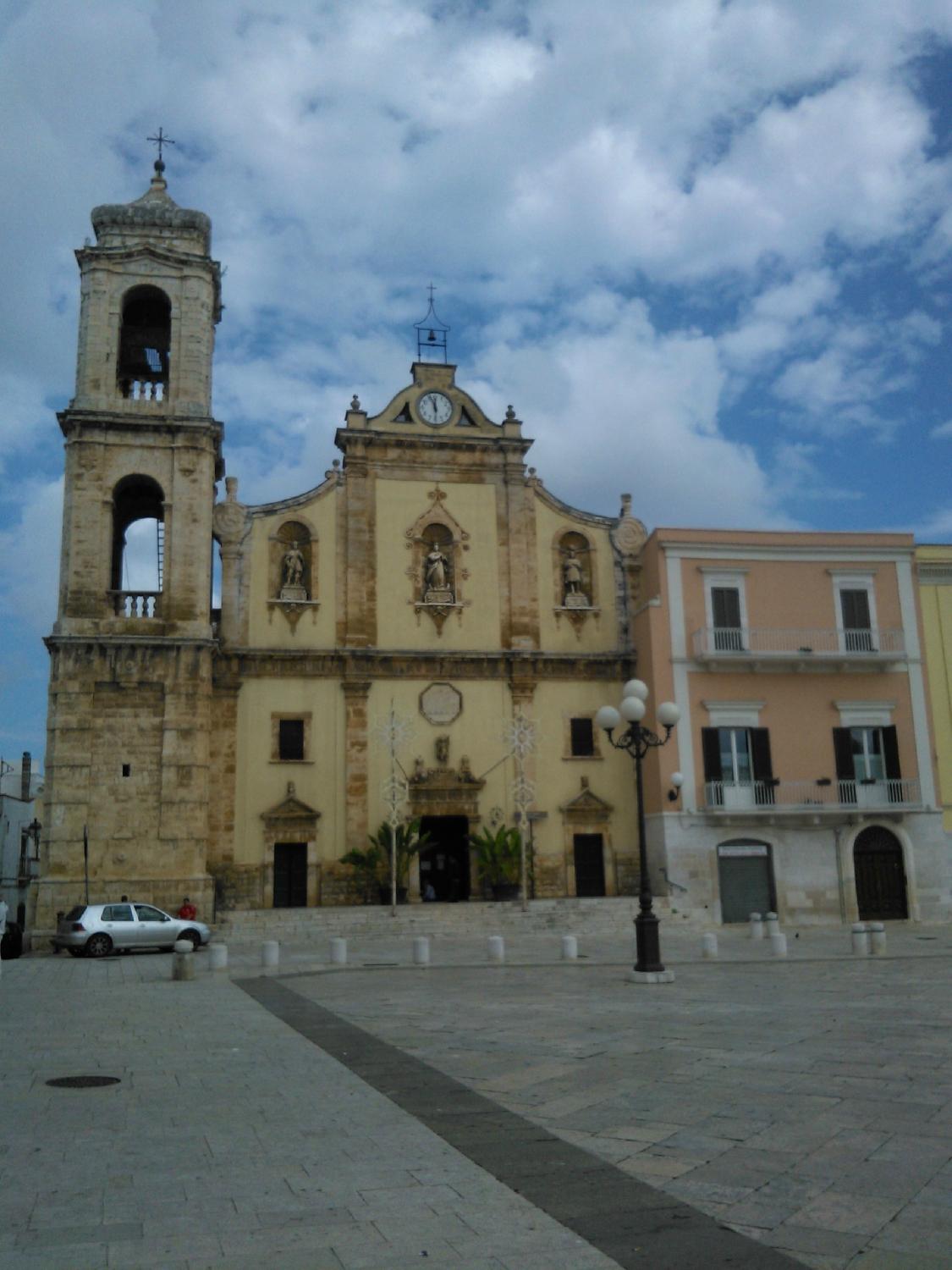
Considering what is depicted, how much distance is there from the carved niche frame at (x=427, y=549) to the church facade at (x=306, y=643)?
0.22 feet

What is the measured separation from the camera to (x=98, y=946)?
25.7 metres

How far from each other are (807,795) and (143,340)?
24.2 m

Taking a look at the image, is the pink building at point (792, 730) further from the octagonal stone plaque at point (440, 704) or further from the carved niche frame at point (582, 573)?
the octagonal stone plaque at point (440, 704)

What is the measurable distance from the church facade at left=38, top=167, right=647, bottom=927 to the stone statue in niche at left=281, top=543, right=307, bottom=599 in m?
0.07

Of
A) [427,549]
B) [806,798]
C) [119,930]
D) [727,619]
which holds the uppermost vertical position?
[427,549]

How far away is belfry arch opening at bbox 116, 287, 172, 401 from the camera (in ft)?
113

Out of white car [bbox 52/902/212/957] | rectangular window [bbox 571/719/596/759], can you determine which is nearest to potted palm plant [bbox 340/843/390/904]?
white car [bbox 52/902/212/957]

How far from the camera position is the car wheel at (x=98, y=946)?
84.0 ft

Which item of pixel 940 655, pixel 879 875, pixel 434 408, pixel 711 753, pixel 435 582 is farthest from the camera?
pixel 434 408

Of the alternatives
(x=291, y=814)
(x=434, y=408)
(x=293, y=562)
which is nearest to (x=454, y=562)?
(x=293, y=562)

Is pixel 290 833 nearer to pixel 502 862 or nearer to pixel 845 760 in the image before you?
pixel 502 862

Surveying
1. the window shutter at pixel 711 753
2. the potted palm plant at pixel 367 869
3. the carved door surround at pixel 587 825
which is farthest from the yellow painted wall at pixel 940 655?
the potted palm plant at pixel 367 869

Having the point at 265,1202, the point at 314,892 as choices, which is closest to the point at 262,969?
the point at 314,892

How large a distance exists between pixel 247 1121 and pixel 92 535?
2493cm
